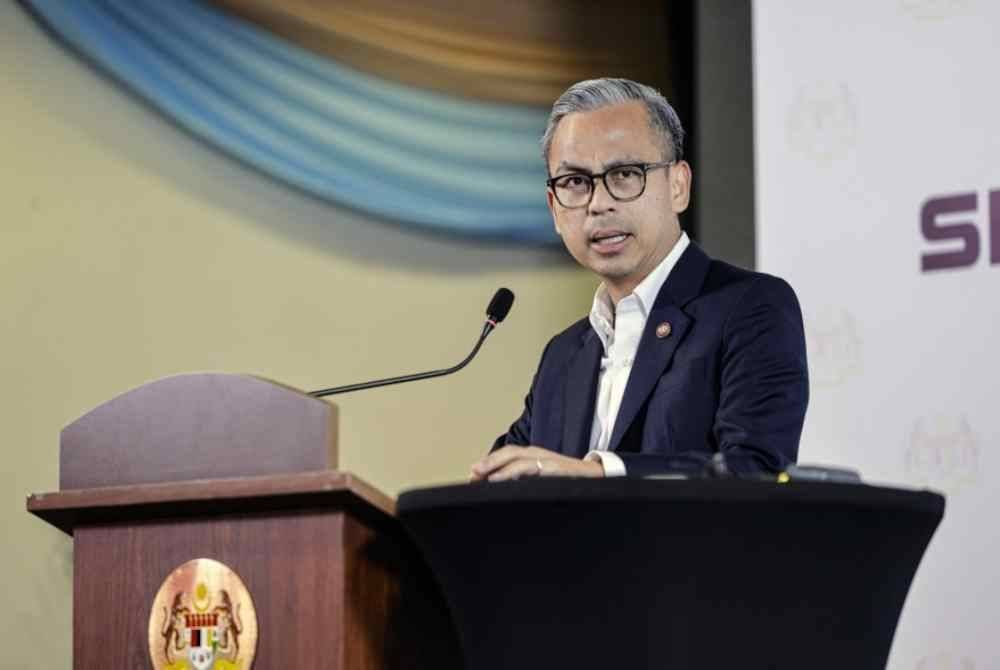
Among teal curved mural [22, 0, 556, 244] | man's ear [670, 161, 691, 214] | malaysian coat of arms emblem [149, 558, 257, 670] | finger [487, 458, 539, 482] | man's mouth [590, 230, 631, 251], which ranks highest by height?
teal curved mural [22, 0, 556, 244]

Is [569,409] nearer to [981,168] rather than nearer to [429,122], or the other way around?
[981,168]

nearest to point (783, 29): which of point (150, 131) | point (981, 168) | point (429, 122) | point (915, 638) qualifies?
point (981, 168)

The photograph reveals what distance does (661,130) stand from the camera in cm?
252

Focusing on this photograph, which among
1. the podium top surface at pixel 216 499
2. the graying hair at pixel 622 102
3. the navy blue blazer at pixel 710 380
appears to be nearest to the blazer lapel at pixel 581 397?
the navy blue blazer at pixel 710 380

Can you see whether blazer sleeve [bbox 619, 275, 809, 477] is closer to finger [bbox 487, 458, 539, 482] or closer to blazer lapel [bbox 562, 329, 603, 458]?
blazer lapel [bbox 562, 329, 603, 458]

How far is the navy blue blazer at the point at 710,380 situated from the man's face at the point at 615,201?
0.07m

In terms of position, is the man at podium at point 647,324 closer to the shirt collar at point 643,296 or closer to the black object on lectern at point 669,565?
the shirt collar at point 643,296

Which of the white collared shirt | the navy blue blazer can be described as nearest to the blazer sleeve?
the navy blue blazer

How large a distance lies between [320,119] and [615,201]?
70.8 inches

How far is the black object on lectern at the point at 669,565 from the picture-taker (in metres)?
1.61

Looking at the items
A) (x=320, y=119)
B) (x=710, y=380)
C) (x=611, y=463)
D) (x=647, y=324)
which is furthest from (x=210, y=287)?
(x=611, y=463)

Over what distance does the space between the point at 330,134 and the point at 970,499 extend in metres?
1.94

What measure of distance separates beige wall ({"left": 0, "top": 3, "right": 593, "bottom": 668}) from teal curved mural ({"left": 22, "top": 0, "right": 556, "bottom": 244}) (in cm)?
7

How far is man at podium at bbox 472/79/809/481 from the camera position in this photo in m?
2.25
